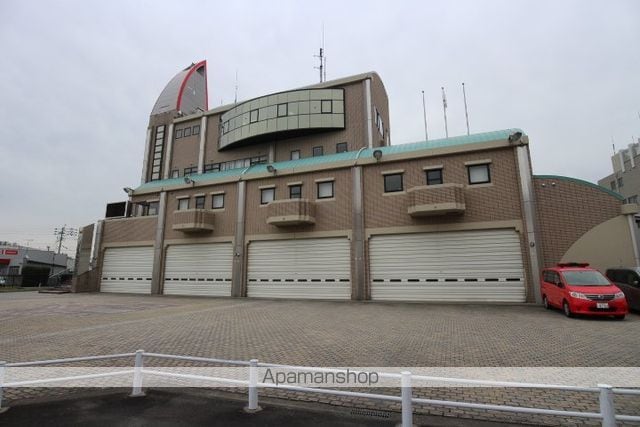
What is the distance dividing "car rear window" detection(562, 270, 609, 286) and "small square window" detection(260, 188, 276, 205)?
696 inches

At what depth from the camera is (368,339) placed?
9.57 metres

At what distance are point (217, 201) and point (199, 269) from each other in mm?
5413

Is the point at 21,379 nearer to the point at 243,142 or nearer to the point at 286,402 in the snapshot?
the point at 286,402

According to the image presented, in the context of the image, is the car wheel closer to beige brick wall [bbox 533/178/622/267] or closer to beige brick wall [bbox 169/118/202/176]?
beige brick wall [bbox 533/178/622/267]

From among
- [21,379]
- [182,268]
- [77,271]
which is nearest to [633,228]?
[21,379]

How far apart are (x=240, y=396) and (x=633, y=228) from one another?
2109cm

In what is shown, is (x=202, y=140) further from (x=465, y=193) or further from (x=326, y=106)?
(x=465, y=193)

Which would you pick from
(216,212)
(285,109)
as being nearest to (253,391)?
(216,212)

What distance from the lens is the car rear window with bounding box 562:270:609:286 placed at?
533 inches

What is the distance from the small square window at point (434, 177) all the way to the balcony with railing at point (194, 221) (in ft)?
52.4

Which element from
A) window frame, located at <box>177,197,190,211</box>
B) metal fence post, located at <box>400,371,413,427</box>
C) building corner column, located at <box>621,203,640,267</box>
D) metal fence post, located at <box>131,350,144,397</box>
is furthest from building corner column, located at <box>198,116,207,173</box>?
metal fence post, located at <box>400,371,413,427</box>

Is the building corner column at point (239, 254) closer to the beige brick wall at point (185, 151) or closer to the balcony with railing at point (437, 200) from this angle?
the balcony with railing at point (437, 200)

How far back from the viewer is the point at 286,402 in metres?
5.23

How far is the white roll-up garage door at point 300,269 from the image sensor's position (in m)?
21.8
